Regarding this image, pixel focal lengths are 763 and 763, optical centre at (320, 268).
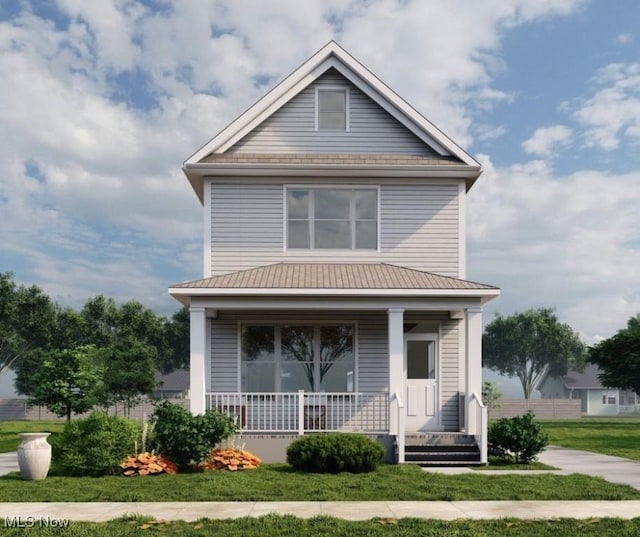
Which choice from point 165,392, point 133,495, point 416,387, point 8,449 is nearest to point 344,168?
point 416,387

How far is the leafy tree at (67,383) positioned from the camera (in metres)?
29.1

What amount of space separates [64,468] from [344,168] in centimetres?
966

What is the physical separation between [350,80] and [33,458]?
1220cm

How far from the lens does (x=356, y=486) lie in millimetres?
12898

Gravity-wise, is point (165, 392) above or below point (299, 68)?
below

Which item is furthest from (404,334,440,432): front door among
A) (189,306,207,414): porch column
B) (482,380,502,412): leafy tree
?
(482,380,502,412): leafy tree

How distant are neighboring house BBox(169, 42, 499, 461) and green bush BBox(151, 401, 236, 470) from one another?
2.26m

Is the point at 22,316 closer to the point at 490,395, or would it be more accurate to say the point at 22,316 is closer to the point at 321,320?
the point at 490,395

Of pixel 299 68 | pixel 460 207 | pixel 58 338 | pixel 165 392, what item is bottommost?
pixel 165 392

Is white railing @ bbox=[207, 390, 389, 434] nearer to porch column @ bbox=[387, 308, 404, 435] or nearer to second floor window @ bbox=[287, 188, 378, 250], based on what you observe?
porch column @ bbox=[387, 308, 404, 435]

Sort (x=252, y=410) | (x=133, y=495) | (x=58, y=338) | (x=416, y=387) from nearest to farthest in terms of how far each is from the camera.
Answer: (x=133, y=495), (x=252, y=410), (x=416, y=387), (x=58, y=338)

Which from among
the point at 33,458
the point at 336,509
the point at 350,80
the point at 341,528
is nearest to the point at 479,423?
the point at 336,509

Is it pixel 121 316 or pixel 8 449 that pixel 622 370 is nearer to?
pixel 8 449

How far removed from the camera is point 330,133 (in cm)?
2036
